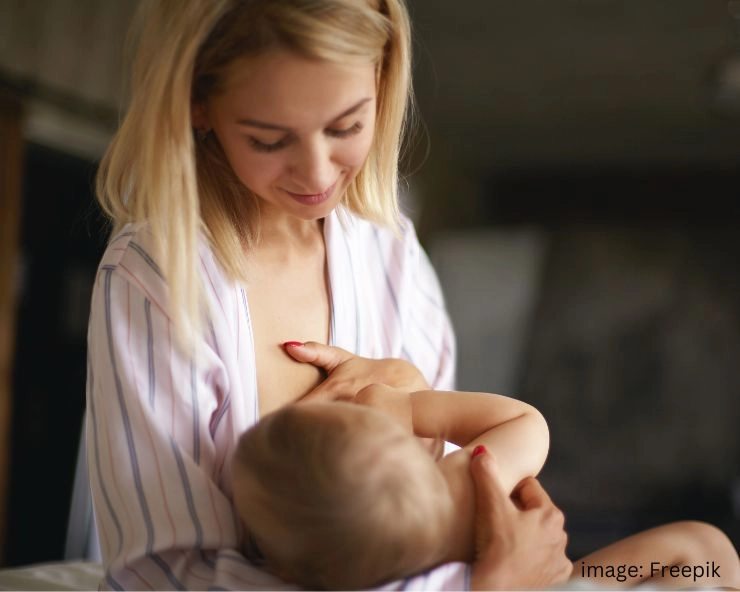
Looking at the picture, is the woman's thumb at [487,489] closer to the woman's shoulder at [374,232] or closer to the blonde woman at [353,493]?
the blonde woman at [353,493]

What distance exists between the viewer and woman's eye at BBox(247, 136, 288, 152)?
820 mm

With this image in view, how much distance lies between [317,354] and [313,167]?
21 centimetres

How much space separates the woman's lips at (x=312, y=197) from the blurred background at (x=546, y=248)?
4.21ft

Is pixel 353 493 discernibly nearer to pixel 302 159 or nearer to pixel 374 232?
pixel 302 159

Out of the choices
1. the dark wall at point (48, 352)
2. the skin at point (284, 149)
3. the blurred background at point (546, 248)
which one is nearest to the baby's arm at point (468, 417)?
the skin at point (284, 149)

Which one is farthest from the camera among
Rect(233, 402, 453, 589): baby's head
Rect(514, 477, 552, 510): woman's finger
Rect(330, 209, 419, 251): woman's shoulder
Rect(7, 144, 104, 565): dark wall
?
Rect(7, 144, 104, 565): dark wall

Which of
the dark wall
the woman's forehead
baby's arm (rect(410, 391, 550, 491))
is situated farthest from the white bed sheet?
the dark wall

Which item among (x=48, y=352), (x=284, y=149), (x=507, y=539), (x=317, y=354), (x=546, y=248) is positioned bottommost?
(x=48, y=352)

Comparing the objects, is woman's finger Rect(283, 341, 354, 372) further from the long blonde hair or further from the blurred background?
the blurred background

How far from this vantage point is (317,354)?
0.94 metres

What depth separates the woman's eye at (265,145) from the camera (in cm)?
82

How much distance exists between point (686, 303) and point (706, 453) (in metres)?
0.87

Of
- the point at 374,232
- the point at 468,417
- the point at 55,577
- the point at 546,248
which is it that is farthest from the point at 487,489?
the point at 546,248

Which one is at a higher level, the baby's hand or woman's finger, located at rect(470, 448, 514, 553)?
the baby's hand
